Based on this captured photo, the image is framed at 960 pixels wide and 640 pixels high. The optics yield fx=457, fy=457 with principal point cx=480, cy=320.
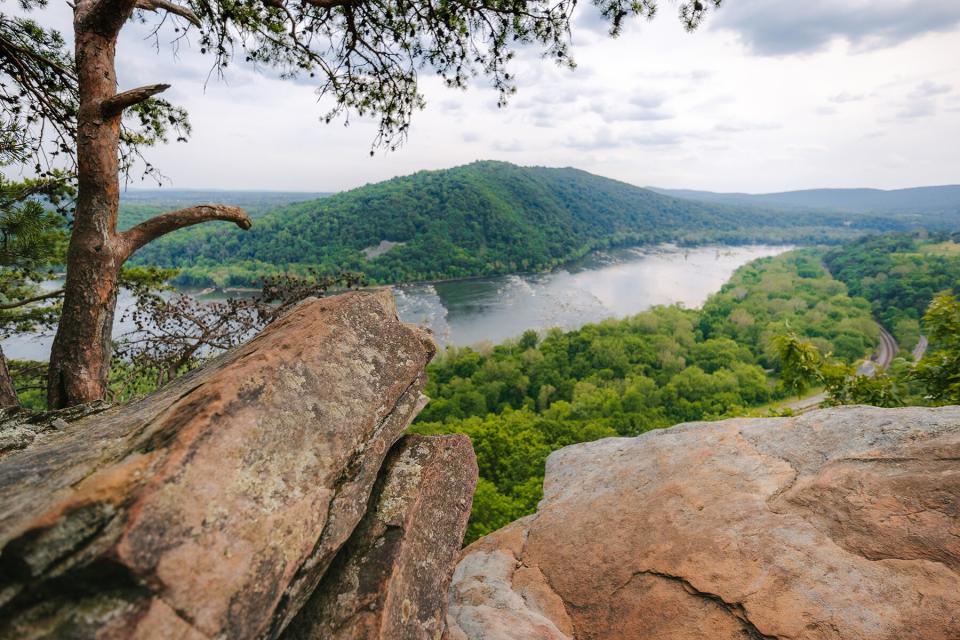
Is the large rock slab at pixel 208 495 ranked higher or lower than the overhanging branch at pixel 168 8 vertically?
lower

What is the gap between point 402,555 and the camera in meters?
2.98

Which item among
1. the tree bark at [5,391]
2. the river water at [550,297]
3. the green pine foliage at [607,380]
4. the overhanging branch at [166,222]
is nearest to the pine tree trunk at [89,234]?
the overhanging branch at [166,222]

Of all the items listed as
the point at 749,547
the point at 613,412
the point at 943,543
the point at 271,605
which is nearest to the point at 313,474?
the point at 271,605

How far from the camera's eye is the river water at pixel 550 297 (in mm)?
58156

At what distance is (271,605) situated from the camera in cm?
202

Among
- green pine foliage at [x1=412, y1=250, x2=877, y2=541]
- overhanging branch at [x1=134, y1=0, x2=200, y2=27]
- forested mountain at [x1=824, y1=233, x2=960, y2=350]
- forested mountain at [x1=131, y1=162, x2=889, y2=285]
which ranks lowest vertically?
green pine foliage at [x1=412, y1=250, x2=877, y2=541]

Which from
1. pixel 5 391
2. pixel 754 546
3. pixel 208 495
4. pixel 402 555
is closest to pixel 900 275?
pixel 754 546

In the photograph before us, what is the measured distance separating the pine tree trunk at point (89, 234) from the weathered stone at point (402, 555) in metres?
2.83

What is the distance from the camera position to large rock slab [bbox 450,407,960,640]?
3.27 metres

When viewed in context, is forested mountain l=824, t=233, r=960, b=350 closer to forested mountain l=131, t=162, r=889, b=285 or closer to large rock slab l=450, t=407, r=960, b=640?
forested mountain l=131, t=162, r=889, b=285

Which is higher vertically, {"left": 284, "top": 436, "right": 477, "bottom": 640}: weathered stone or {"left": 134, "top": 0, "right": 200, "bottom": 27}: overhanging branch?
{"left": 134, "top": 0, "right": 200, "bottom": 27}: overhanging branch

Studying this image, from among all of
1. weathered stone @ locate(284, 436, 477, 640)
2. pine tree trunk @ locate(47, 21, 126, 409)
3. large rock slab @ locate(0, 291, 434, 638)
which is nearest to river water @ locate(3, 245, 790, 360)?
pine tree trunk @ locate(47, 21, 126, 409)

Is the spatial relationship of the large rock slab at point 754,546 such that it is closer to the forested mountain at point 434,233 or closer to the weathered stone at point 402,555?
the weathered stone at point 402,555

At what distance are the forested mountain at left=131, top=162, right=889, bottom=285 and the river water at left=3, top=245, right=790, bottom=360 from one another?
7751 mm
